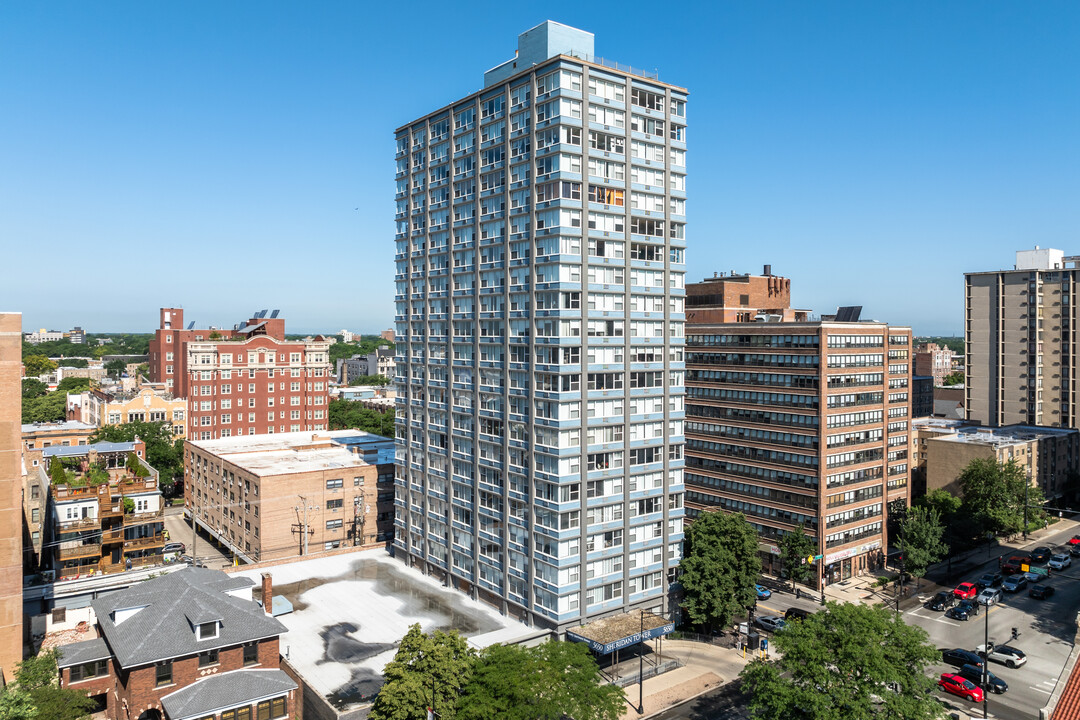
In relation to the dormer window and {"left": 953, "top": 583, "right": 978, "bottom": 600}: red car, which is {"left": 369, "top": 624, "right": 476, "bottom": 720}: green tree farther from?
{"left": 953, "top": 583, "right": 978, "bottom": 600}: red car

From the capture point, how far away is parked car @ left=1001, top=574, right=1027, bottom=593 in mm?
84625

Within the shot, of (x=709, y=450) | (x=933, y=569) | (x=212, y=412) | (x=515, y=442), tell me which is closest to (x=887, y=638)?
(x=515, y=442)

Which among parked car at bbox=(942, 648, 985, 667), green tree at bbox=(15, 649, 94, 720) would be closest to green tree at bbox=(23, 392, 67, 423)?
green tree at bbox=(15, 649, 94, 720)

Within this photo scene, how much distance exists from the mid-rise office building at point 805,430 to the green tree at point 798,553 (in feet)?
5.20

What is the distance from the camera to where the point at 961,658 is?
211 feet

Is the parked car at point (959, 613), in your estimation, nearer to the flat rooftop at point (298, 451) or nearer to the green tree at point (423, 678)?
the green tree at point (423, 678)

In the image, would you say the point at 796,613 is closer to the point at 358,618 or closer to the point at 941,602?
the point at 941,602

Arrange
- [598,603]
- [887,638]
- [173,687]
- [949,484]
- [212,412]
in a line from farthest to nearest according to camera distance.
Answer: [212,412]
[949,484]
[598,603]
[173,687]
[887,638]

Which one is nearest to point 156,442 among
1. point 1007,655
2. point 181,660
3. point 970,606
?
point 181,660

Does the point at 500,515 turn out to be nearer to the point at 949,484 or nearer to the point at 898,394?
the point at 898,394

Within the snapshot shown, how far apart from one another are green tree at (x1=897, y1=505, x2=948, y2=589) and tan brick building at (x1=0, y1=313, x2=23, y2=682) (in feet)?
290

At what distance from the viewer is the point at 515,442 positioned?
6731 centimetres

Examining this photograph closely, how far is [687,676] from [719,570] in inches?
417

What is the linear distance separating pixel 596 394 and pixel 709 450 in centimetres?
3843
